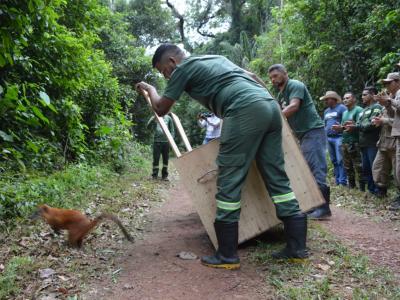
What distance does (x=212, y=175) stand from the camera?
126 inches

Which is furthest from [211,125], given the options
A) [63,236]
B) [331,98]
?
[63,236]

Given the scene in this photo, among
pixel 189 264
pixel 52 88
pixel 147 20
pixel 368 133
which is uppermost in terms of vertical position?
pixel 147 20

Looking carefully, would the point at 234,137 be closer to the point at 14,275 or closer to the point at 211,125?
the point at 14,275

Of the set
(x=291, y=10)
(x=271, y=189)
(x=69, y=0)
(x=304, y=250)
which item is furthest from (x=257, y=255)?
(x=291, y=10)

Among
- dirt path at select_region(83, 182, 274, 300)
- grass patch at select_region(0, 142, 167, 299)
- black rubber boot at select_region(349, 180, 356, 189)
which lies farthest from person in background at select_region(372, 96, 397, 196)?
grass patch at select_region(0, 142, 167, 299)

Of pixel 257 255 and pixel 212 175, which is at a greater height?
pixel 212 175

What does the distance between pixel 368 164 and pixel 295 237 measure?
376 cm

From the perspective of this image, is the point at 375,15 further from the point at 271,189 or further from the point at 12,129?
the point at 12,129

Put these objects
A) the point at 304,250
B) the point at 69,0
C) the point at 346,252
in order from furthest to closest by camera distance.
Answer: the point at 69,0
the point at 346,252
the point at 304,250

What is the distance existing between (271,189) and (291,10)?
7616 millimetres

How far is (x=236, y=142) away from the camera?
2.85 metres

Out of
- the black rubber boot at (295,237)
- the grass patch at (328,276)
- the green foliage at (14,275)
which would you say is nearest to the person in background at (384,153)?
the grass patch at (328,276)

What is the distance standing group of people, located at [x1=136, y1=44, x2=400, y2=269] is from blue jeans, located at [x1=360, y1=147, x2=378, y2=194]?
11.8ft

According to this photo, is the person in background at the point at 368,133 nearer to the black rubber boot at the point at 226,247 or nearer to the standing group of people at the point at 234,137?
the standing group of people at the point at 234,137
